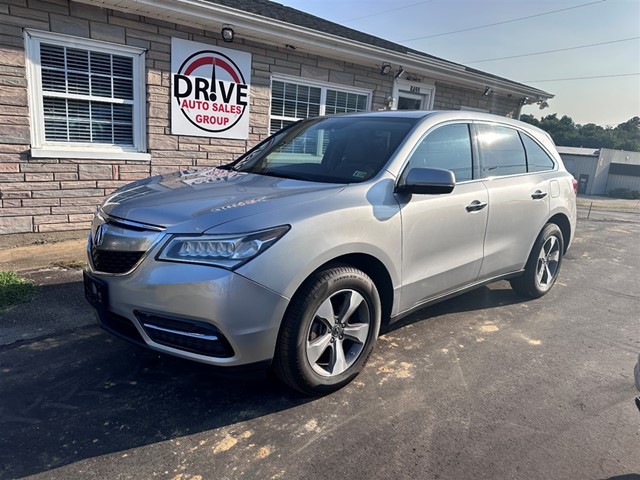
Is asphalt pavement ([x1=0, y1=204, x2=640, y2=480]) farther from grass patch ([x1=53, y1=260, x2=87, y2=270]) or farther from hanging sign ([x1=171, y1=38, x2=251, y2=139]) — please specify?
hanging sign ([x1=171, y1=38, x2=251, y2=139])

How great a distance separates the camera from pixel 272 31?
286 inches

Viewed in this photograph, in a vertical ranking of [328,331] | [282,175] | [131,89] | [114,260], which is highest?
[131,89]

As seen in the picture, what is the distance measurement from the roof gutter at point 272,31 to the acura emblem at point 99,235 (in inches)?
168

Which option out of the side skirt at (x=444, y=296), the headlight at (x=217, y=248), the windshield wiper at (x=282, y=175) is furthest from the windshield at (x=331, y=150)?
the side skirt at (x=444, y=296)

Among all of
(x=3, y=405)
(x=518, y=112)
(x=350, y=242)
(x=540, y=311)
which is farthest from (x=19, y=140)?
(x=518, y=112)

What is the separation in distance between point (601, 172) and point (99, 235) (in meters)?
46.5

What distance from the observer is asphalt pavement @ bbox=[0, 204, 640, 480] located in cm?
238

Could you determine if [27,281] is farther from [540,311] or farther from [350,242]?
[540,311]

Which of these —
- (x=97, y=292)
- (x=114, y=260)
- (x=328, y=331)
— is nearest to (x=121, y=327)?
(x=97, y=292)

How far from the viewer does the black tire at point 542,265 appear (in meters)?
4.73

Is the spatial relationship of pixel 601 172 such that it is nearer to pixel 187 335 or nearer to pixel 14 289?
pixel 14 289

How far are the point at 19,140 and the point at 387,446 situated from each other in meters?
5.75

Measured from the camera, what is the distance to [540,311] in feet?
15.6

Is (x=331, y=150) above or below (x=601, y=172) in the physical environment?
above
